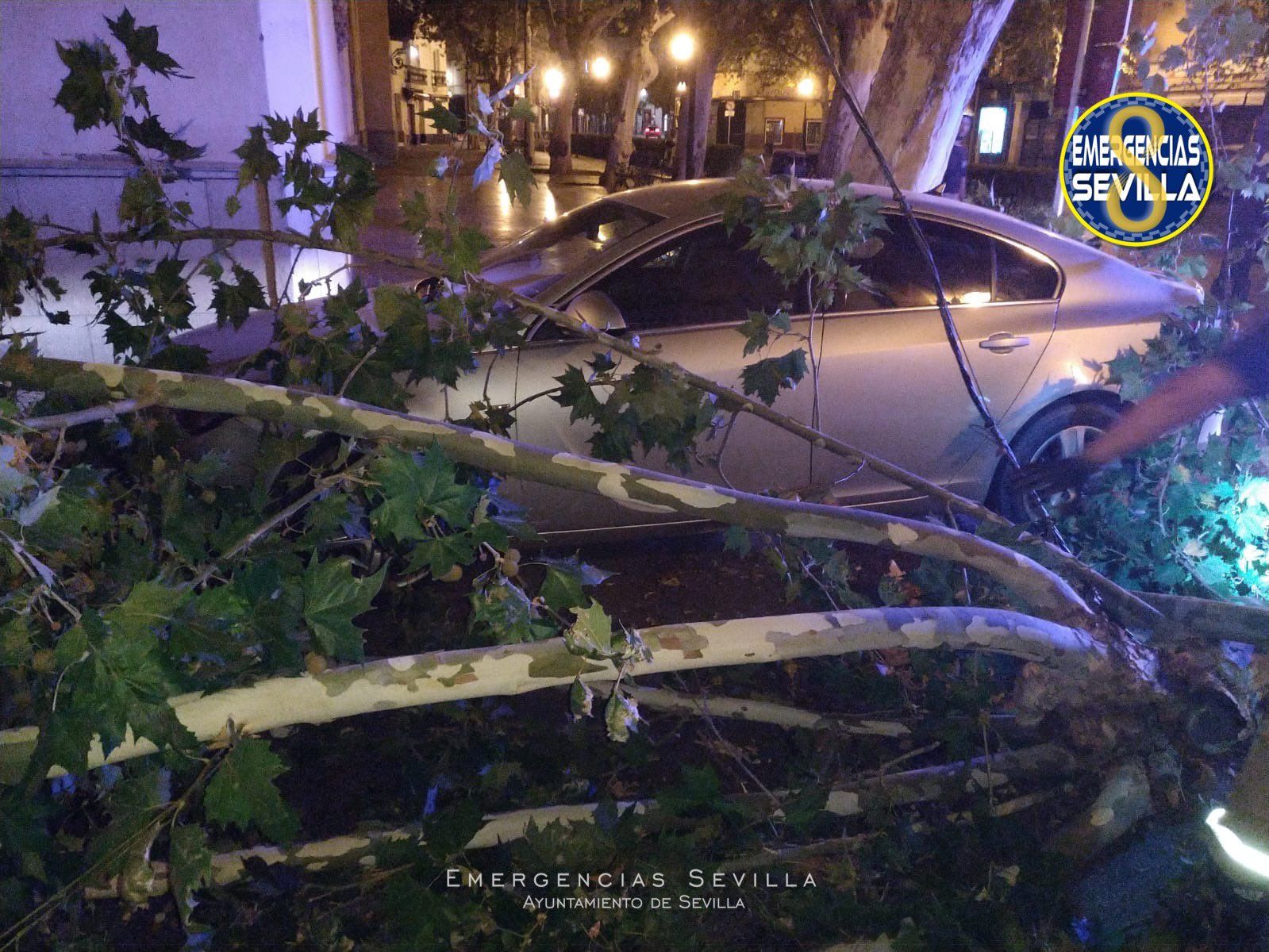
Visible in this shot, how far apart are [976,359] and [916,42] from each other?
3839 mm

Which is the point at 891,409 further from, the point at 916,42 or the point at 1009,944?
the point at 916,42

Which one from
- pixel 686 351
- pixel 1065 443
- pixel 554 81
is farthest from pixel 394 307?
pixel 554 81

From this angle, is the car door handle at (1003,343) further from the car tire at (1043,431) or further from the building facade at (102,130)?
the building facade at (102,130)

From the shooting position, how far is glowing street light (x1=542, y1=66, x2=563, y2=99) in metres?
30.4

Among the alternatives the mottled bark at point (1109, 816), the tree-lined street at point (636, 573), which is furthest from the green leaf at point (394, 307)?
the mottled bark at point (1109, 816)

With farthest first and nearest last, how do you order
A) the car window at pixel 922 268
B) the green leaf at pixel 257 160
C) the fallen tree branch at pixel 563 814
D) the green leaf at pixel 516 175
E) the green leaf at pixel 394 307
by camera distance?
1. the car window at pixel 922 268
2. the green leaf at pixel 257 160
3. the green leaf at pixel 394 307
4. the green leaf at pixel 516 175
5. the fallen tree branch at pixel 563 814

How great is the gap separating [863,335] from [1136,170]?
2981 mm

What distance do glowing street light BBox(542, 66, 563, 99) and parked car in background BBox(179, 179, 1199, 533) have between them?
27325mm

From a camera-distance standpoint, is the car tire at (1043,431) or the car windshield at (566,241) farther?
the car tire at (1043,431)

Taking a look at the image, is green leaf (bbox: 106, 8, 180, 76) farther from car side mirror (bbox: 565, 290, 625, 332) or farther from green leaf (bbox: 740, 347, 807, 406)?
green leaf (bbox: 740, 347, 807, 406)

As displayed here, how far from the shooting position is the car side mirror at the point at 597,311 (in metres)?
3.81

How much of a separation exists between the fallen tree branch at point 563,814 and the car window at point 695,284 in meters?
2.19

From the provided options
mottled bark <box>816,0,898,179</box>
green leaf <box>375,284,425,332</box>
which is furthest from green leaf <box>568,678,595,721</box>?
mottled bark <box>816,0,898,179</box>

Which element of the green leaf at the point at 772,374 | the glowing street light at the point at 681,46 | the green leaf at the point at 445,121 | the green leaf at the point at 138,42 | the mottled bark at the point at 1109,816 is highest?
the glowing street light at the point at 681,46
